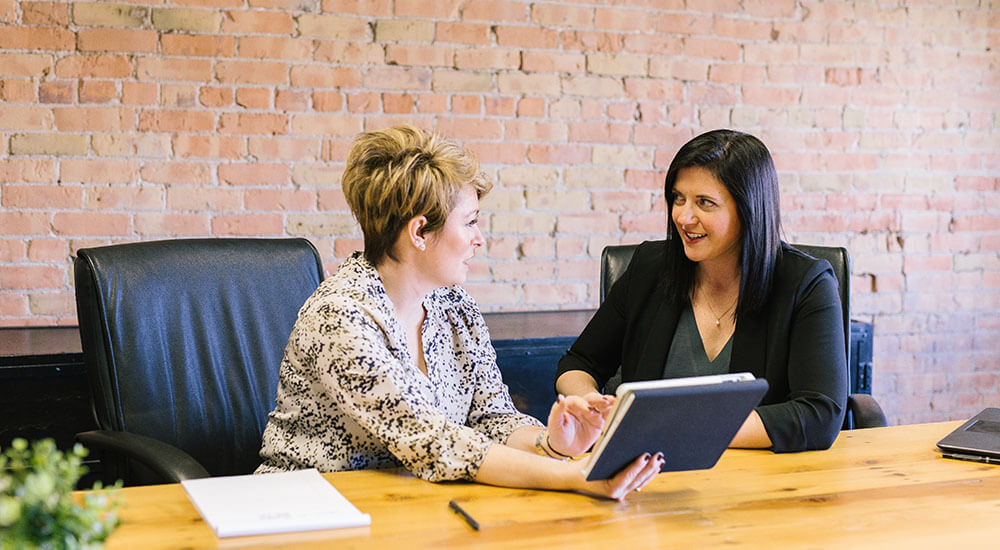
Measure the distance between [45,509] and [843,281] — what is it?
1.86 m

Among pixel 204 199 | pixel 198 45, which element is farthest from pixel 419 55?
pixel 204 199

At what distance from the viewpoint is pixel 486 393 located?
1889mm

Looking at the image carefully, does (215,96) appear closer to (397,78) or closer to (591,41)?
(397,78)

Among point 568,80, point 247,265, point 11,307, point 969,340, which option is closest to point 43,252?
point 11,307

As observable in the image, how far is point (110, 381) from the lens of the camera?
1.88m

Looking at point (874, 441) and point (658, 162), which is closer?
point (874, 441)

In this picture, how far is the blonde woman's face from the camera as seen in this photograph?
1.71 metres

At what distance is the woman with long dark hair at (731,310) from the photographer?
73.9 inches

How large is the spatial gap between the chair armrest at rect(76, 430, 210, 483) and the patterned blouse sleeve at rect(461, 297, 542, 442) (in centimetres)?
51

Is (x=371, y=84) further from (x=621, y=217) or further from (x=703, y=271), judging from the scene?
(x=703, y=271)

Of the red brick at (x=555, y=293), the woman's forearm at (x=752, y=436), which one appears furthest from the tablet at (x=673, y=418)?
the red brick at (x=555, y=293)

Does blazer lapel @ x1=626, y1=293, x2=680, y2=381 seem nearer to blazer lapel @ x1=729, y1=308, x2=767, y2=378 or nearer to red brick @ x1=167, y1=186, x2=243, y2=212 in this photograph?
blazer lapel @ x1=729, y1=308, x2=767, y2=378

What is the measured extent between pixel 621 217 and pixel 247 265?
152cm

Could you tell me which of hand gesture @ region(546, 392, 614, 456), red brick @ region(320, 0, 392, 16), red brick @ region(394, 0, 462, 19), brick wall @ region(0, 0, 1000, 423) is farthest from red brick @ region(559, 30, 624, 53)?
hand gesture @ region(546, 392, 614, 456)
